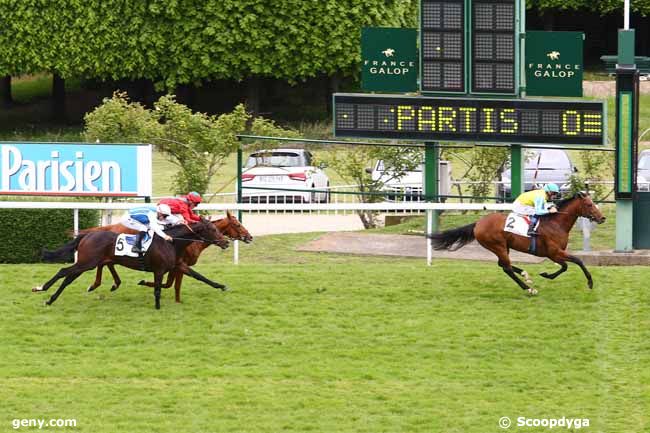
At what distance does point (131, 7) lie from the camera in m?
42.7

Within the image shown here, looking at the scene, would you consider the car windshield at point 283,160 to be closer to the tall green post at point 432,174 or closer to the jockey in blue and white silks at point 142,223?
the tall green post at point 432,174

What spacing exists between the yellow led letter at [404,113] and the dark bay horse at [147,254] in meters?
5.35

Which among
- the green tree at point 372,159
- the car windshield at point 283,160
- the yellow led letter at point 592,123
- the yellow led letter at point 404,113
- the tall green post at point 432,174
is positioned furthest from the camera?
the car windshield at point 283,160

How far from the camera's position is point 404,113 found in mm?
22672

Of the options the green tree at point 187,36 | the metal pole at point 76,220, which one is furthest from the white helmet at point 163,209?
the green tree at point 187,36

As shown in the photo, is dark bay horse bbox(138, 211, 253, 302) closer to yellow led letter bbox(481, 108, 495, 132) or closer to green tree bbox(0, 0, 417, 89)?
yellow led letter bbox(481, 108, 495, 132)

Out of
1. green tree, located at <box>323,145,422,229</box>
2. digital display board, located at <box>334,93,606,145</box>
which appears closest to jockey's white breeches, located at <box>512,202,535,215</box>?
digital display board, located at <box>334,93,606,145</box>

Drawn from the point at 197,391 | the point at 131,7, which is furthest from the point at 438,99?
the point at 131,7

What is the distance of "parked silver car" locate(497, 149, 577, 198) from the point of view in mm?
27844

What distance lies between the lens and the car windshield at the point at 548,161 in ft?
96.4

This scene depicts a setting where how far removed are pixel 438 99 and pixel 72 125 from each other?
78.2ft

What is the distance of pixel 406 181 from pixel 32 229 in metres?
8.24

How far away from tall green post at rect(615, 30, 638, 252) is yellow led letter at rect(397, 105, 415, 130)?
2.91 meters

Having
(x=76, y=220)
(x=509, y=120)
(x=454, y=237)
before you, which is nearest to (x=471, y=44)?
(x=509, y=120)
